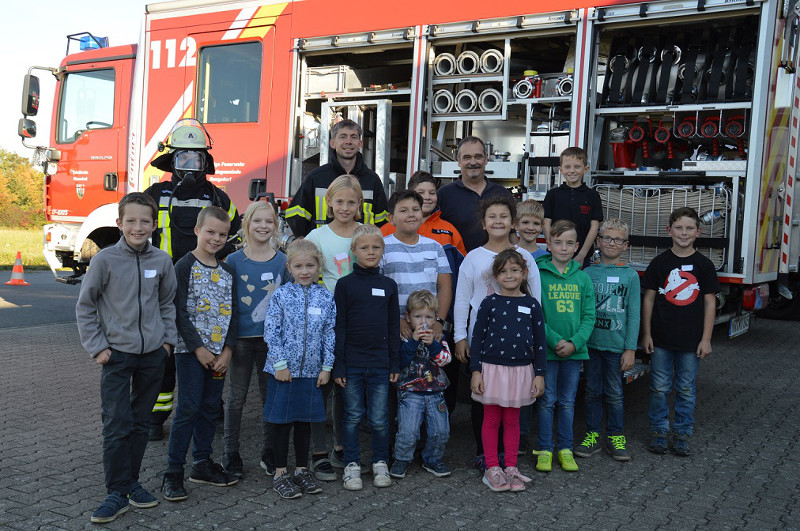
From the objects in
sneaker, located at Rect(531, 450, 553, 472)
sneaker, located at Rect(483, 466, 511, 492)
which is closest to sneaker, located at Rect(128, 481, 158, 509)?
sneaker, located at Rect(483, 466, 511, 492)

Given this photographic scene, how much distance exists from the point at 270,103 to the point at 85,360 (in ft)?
9.58

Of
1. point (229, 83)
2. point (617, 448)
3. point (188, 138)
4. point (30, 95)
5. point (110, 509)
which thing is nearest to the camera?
point (110, 509)

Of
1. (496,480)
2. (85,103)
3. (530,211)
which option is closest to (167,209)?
(530,211)

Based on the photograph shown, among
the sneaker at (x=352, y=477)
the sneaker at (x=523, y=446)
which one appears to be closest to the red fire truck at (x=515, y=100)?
the sneaker at (x=523, y=446)

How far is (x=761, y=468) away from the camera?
4445mm

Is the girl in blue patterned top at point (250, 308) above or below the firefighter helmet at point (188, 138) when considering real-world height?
below

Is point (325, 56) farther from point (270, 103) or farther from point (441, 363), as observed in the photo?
point (441, 363)

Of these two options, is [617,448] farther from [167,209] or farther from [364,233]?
[167,209]

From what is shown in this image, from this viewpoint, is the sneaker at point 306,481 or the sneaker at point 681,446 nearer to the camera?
the sneaker at point 306,481

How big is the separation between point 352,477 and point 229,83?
187 inches

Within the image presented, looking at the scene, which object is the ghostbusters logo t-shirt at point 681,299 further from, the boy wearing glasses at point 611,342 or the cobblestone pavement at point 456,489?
the cobblestone pavement at point 456,489

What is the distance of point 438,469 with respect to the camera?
420cm

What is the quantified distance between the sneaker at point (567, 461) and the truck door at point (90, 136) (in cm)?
590

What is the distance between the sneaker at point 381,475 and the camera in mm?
3988
